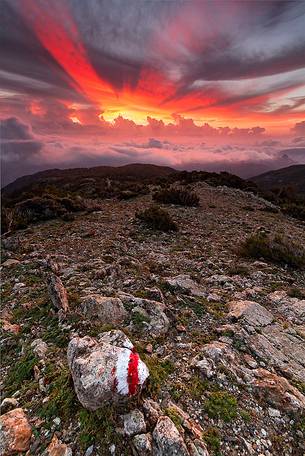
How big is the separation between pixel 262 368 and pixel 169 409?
6.20 feet

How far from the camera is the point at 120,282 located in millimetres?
7543

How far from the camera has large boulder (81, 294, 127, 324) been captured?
5.59m

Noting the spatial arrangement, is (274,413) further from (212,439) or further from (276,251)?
(276,251)

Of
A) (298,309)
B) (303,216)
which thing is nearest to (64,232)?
(298,309)

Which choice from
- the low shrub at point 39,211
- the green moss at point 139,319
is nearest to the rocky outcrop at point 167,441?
the green moss at point 139,319

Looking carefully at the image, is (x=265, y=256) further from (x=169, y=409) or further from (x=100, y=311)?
(x=169, y=409)

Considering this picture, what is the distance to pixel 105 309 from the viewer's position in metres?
5.73

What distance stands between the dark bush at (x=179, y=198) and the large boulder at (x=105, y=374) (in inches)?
617

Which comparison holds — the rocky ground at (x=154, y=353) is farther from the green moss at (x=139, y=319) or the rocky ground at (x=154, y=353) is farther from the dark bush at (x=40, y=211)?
the dark bush at (x=40, y=211)

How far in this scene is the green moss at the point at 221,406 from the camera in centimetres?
382

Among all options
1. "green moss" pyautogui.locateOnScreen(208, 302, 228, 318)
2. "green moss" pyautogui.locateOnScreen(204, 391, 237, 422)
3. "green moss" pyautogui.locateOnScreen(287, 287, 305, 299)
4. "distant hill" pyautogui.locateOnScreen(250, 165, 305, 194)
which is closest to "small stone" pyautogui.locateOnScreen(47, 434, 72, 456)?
"green moss" pyautogui.locateOnScreen(204, 391, 237, 422)

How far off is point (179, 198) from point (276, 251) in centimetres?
1006

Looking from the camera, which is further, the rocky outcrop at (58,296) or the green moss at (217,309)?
the green moss at (217,309)

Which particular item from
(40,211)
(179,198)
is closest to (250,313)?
(179,198)
